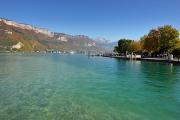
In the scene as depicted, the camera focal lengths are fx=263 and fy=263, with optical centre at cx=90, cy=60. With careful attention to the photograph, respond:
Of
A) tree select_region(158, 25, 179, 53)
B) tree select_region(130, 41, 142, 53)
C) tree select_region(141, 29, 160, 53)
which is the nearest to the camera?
tree select_region(158, 25, 179, 53)

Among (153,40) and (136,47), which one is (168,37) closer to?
(153,40)

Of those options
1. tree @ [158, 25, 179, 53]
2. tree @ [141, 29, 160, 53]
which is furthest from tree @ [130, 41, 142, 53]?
tree @ [158, 25, 179, 53]

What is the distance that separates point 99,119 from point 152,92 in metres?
14.9

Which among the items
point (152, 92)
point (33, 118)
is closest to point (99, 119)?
point (33, 118)

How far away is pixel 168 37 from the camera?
12494cm

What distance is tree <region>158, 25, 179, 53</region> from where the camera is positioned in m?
124

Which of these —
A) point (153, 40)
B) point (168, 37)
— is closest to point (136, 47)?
point (153, 40)

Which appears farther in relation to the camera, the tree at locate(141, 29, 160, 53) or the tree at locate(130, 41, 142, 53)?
the tree at locate(130, 41, 142, 53)

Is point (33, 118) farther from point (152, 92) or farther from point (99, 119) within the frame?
point (152, 92)

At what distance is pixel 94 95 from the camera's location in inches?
1161

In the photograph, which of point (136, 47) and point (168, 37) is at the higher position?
point (168, 37)

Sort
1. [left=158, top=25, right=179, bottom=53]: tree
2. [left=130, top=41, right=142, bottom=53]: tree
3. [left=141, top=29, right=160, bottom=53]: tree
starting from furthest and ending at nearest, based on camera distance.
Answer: [left=130, top=41, right=142, bottom=53]: tree → [left=141, top=29, right=160, bottom=53]: tree → [left=158, top=25, right=179, bottom=53]: tree

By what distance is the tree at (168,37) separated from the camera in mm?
123875

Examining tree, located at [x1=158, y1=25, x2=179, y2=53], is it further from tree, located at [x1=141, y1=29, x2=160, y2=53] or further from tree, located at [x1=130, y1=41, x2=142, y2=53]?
tree, located at [x1=130, y1=41, x2=142, y2=53]
